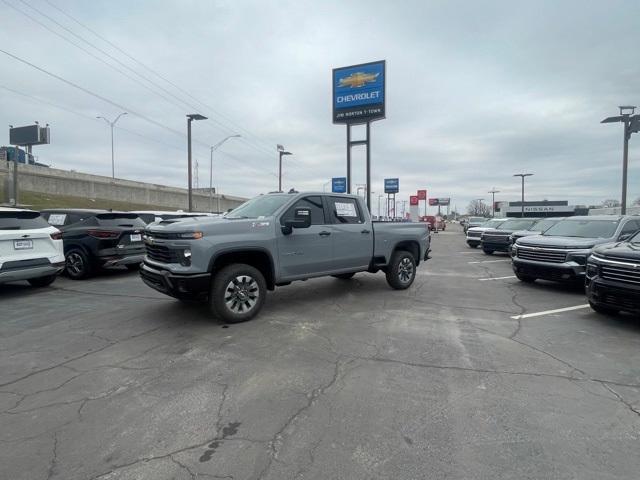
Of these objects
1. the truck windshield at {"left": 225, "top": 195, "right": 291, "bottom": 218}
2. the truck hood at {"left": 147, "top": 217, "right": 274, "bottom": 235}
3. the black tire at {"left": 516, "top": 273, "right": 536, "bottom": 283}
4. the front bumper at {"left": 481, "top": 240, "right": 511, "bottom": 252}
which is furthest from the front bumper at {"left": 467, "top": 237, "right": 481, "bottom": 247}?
the truck hood at {"left": 147, "top": 217, "right": 274, "bottom": 235}

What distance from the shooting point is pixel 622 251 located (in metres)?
5.87

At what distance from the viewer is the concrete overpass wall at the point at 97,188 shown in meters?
45.8

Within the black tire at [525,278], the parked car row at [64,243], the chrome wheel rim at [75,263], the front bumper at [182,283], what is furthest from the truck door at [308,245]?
the chrome wheel rim at [75,263]

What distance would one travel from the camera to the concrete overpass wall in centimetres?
4581

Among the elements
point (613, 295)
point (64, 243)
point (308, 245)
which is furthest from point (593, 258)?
point (64, 243)

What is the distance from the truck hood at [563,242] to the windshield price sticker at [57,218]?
37.8 feet

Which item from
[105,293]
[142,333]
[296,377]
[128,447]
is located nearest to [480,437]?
[296,377]

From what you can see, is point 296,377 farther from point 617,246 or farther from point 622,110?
point 622,110

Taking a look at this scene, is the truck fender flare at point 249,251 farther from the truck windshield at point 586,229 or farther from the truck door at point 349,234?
the truck windshield at point 586,229

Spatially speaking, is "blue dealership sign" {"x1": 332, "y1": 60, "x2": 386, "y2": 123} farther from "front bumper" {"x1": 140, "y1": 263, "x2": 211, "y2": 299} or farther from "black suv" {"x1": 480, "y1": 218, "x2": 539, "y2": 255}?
"front bumper" {"x1": 140, "y1": 263, "x2": 211, "y2": 299}

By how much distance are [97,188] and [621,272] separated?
60460mm

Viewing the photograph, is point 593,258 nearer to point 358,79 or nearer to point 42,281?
point 42,281

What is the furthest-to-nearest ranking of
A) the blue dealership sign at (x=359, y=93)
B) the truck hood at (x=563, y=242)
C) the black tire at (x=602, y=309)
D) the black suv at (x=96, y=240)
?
the blue dealership sign at (x=359, y=93)
the black suv at (x=96, y=240)
the truck hood at (x=563, y=242)
the black tire at (x=602, y=309)

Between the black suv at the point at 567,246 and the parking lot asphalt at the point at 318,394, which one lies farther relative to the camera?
the black suv at the point at 567,246
